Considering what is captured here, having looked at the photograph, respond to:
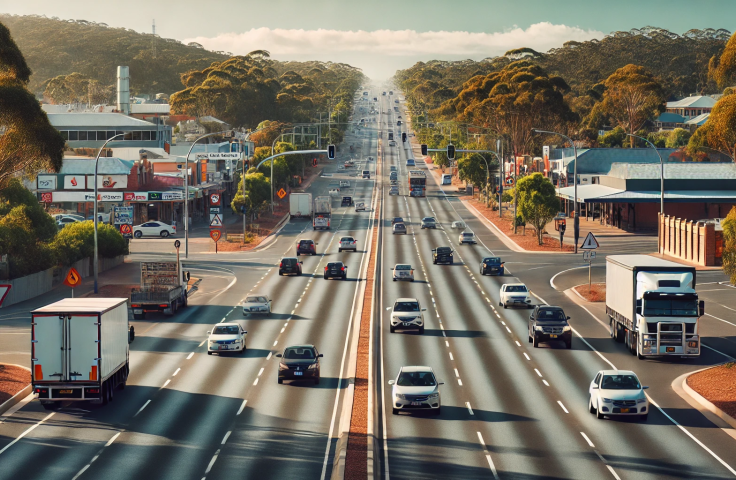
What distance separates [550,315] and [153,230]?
201 feet

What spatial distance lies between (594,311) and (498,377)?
19361 mm

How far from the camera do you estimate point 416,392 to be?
3053 centimetres

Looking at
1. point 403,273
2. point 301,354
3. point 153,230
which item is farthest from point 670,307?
point 153,230

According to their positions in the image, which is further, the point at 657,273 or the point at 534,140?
the point at 534,140

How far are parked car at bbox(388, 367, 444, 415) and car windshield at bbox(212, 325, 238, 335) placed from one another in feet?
42.6

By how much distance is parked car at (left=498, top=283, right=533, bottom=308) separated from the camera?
181 ft

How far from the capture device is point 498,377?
37031mm

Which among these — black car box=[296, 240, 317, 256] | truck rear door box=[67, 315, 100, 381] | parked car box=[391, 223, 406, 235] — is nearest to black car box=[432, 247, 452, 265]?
black car box=[296, 240, 317, 256]

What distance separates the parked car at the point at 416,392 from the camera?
1201 inches

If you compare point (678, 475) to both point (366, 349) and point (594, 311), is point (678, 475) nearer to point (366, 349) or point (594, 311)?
point (366, 349)

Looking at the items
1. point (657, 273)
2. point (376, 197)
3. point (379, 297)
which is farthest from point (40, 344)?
point (376, 197)

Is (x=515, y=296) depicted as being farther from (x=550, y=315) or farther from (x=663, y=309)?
(x=663, y=309)

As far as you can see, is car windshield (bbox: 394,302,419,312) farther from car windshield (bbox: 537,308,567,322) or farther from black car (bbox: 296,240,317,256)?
black car (bbox: 296,240,317,256)

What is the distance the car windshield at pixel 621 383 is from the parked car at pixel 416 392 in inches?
204
